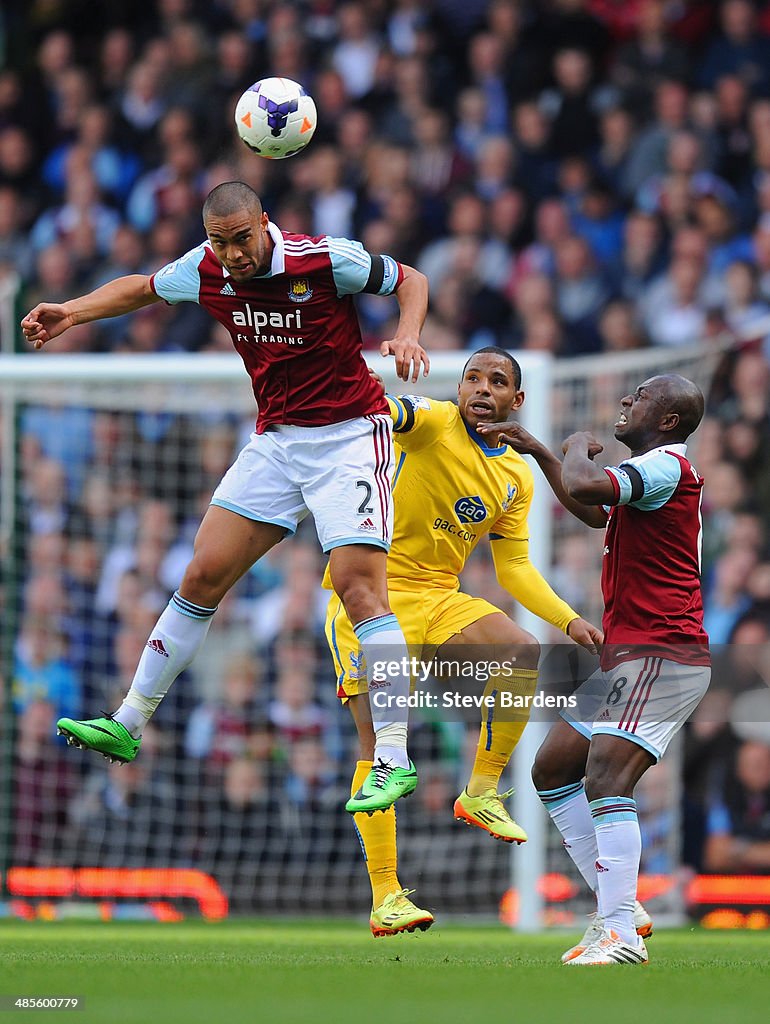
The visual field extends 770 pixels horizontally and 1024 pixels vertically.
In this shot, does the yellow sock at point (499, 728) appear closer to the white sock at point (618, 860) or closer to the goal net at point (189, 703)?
Answer: the white sock at point (618, 860)

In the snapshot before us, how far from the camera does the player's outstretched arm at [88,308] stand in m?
7.44

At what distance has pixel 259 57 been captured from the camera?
16.3 metres

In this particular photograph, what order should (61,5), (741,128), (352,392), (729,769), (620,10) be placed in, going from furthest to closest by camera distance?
(61,5), (620,10), (741,128), (729,769), (352,392)

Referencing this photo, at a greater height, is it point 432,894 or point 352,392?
point 352,392

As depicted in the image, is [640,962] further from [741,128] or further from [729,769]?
[741,128]

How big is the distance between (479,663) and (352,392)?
4.91 feet

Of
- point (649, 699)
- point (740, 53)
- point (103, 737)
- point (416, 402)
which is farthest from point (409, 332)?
point (740, 53)

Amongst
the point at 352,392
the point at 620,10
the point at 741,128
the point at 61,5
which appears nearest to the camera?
the point at 352,392

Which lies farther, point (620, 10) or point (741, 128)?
point (620, 10)

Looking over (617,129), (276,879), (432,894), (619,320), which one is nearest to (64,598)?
(276,879)

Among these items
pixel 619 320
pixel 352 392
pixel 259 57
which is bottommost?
pixel 352 392

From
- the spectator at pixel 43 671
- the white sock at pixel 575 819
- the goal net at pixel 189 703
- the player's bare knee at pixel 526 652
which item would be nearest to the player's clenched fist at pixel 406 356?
the player's bare knee at pixel 526 652

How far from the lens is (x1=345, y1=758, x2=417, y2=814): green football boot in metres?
6.98

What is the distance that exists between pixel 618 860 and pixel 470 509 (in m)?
2.03
